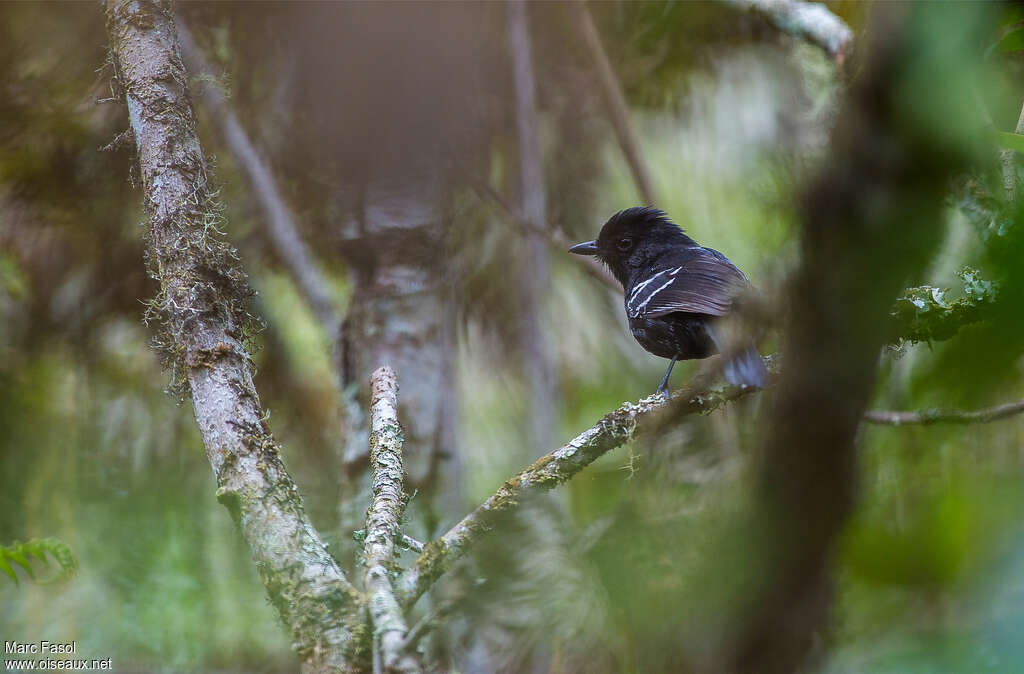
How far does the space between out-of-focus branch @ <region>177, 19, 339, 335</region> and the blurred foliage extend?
0.34 feet

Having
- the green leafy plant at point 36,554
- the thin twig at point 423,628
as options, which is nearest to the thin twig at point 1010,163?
the thin twig at point 423,628

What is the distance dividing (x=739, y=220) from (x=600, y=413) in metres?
1.25

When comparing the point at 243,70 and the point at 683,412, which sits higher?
the point at 243,70

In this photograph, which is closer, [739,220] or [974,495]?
[974,495]

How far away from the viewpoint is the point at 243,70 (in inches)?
140

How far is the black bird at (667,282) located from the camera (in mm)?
2816

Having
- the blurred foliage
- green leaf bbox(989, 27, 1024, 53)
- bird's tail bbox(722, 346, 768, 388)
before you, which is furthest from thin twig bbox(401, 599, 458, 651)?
green leaf bbox(989, 27, 1024, 53)

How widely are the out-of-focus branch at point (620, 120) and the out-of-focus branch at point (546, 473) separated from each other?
174 cm

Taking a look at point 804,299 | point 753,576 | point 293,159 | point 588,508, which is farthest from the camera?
point 293,159

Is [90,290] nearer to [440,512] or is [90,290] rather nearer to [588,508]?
[440,512]

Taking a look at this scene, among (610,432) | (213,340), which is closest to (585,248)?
(610,432)


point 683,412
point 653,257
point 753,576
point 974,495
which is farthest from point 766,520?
point 653,257

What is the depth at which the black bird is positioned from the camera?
282 cm

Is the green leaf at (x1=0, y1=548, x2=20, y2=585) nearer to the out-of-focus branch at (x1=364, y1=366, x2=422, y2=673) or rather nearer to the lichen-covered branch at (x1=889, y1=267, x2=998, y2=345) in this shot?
the out-of-focus branch at (x1=364, y1=366, x2=422, y2=673)
